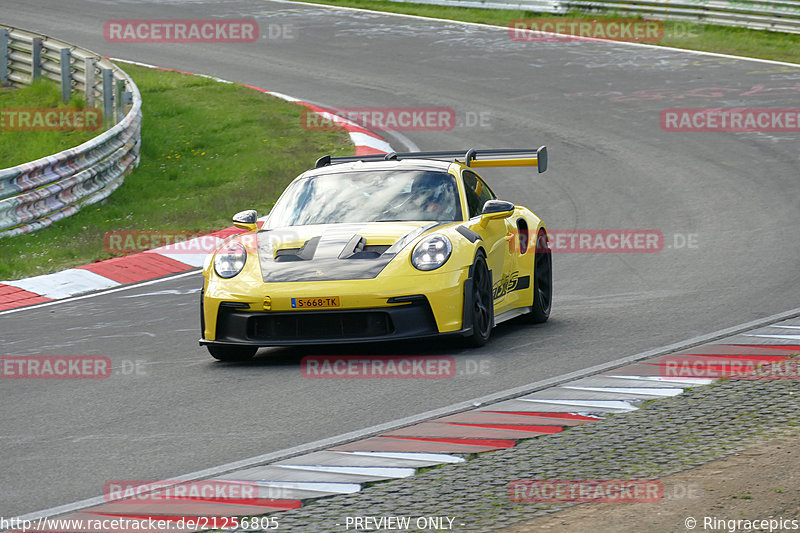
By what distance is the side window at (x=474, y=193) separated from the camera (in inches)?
373

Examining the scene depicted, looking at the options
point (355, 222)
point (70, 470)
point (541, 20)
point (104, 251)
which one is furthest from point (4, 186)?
point (541, 20)

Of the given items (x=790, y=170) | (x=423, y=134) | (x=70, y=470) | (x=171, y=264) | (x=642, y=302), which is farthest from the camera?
(x=423, y=134)

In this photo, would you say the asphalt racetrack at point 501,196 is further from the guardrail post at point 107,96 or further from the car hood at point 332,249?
the guardrail post at point 107,96

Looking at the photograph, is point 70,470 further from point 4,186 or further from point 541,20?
point 541,20

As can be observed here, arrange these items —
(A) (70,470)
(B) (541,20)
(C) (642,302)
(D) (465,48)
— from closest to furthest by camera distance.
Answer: (A) (70,470) → (C) (642,302) → (D) (465,48) → (B) (541,20)

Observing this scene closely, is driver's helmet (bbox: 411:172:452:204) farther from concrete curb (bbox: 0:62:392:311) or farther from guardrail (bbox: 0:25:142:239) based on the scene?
guardrail (bbox: 0:25:142:239)

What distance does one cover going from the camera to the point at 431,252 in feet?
27.4

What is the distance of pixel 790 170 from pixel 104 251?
352 inches

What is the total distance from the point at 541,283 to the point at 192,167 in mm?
9378

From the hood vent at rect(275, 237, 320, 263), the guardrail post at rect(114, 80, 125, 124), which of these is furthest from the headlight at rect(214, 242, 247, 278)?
the guardrail post at rect(114, 80, 125, 124)

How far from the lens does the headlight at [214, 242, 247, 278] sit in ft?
27.8

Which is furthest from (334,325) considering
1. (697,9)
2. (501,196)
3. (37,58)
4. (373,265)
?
(697,9)

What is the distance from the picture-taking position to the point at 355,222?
29.7ft

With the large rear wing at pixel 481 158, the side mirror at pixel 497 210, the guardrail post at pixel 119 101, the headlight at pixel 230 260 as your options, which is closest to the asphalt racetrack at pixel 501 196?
the headlight at pixel 230 260
